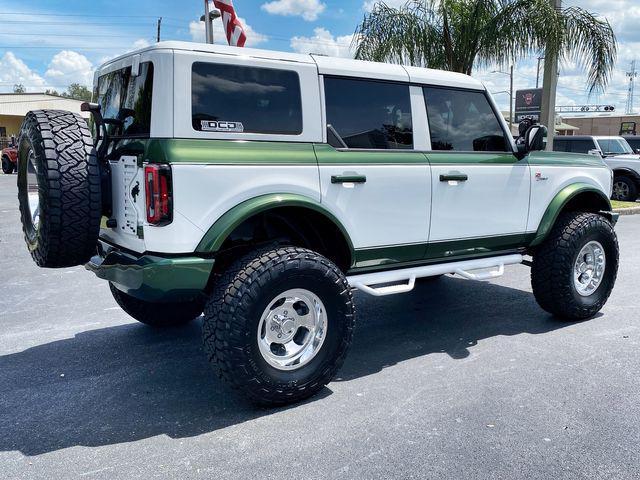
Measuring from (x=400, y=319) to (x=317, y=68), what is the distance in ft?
8.31

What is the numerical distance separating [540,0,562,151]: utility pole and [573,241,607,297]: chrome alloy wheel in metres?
6.32

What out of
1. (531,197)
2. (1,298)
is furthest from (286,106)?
(1,298)

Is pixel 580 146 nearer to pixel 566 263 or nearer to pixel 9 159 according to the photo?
pixel 566 263

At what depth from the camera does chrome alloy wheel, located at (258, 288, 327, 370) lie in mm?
3496

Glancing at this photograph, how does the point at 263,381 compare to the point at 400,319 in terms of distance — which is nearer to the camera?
the point at 263,381

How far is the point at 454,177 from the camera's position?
4.33 m

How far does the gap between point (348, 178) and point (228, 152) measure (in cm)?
84

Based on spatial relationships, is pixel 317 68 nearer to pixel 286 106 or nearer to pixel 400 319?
pixel 286 106

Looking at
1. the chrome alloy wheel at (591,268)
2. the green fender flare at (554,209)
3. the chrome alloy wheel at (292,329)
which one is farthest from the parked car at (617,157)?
the chrome alloy wheel at (292,329)

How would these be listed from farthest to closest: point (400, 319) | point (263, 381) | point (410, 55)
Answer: point (410, 55) → point (400, 319) → point (263, 381)

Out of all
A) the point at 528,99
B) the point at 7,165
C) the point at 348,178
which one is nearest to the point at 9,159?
the point at 7,165

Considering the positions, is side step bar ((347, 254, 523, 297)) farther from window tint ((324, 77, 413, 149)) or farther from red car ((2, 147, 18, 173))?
red car ((2, 147, 18, 173))

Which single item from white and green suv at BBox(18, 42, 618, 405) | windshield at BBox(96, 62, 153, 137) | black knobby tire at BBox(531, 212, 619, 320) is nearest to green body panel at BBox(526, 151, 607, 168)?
white and green suv at BBox(18, 42, 618, 405)

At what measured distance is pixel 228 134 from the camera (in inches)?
133
